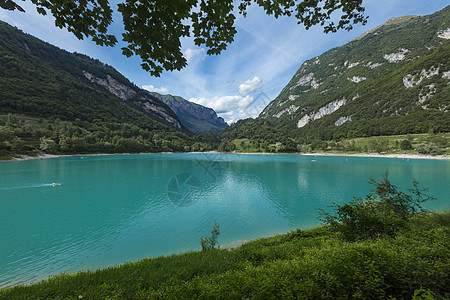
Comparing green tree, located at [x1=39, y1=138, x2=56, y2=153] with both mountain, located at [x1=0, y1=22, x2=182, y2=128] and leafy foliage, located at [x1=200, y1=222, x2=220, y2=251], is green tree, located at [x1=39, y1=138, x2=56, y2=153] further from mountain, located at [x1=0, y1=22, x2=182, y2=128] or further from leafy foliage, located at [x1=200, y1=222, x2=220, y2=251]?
leafy foliage, located at [x1=200, y1=222, x2=220, y2=251]

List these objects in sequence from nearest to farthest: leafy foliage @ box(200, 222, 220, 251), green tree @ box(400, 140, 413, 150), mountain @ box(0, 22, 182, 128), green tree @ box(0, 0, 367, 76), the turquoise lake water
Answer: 1. green tree @ box(0, 0, 367, 76)
2. leafy foliage @ box(200, 222, 220, 251)
3. the turquoise lake water
4. green tree @ box(400, 140, 413, 150)
5. mountain @ box(0, 22, 182, 128)

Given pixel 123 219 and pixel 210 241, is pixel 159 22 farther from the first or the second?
pixel 123 219

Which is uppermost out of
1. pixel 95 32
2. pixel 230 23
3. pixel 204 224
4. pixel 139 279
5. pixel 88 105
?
pixel 88 105

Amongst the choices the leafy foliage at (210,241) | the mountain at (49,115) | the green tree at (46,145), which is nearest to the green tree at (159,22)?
the leafy foliage at (210,241)

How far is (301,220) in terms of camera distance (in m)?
16.6

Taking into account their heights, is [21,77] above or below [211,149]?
above

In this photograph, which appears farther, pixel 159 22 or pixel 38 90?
pixel 38 90

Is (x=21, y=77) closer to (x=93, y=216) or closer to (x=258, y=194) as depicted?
(x=93, y=216)

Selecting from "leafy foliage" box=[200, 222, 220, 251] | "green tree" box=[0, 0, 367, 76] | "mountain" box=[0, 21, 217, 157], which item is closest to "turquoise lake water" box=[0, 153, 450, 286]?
"leafy foliage" box=[200, 222, 220, 251]

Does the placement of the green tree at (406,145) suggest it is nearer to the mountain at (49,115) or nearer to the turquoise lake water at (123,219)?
the turquoise lake water at (123,219)

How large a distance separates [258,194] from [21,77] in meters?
194

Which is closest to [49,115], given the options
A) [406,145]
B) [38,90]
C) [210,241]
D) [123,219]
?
[38,90]

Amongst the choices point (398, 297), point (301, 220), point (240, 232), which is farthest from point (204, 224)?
point (398, 297)

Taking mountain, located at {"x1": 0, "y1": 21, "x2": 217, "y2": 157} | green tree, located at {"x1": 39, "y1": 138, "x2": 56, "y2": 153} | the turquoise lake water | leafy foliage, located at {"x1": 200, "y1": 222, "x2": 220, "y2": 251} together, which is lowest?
the turquoise lake water
